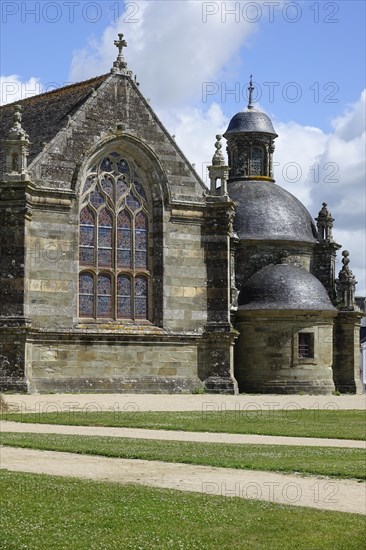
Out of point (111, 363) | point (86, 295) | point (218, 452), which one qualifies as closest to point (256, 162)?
point (86, 295)

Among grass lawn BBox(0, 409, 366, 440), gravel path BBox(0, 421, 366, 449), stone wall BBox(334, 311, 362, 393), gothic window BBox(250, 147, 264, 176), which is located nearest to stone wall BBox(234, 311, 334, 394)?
stone wall BBox(334, 311, 362, 393)

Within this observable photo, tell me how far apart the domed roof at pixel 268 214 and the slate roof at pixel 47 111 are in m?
11.1

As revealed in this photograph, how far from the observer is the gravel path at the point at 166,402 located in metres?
30.9

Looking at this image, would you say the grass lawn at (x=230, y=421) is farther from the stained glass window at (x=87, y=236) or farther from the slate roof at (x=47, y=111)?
the slate roof at (x=47, y=111)

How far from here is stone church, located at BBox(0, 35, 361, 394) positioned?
36.6 m

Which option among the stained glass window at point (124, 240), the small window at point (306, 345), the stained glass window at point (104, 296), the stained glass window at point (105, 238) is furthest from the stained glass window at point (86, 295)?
the small window at point (306, 345)

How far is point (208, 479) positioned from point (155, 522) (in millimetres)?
3438

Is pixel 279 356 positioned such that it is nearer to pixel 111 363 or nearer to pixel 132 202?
pixel 111 363

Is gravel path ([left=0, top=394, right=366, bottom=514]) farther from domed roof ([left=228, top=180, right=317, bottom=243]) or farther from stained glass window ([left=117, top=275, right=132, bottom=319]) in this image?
domed roof ([left=228, top=180, right=317, bottom=243])

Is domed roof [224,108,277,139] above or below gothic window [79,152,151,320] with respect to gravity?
above

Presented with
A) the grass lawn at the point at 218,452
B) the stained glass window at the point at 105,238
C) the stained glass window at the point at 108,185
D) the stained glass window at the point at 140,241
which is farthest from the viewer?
the stained glass window at the point at 140,241

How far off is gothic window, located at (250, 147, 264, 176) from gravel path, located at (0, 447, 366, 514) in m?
36.5

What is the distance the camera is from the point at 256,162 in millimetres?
53438

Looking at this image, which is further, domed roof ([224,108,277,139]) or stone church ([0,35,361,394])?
domed roof ([224,108,277,139])
